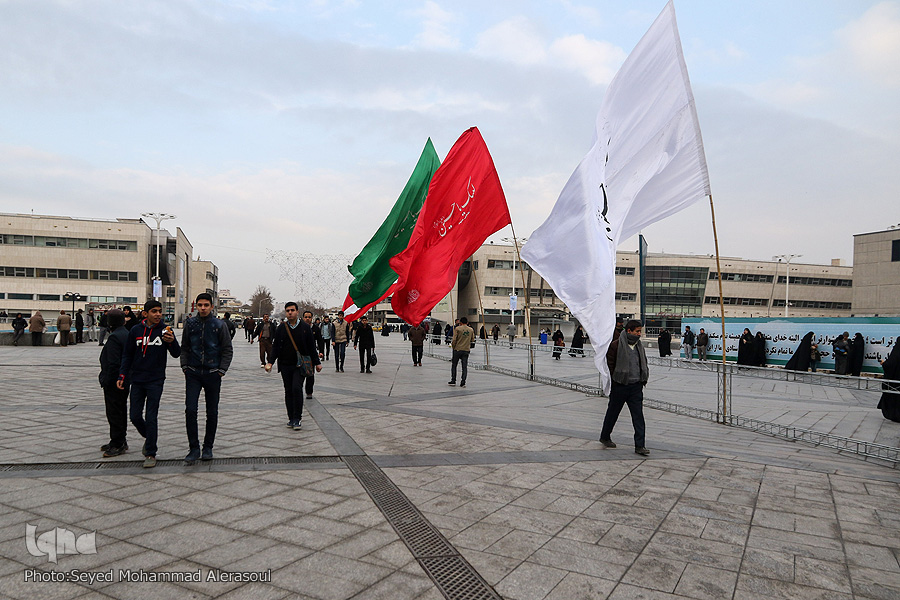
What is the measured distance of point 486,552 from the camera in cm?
387

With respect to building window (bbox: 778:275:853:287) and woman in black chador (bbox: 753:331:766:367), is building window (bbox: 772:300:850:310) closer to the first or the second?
building window (bbox: 778:275:853:287)

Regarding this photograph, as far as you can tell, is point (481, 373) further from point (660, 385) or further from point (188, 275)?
point (188, 275)

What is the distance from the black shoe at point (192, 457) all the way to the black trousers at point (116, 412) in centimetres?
85

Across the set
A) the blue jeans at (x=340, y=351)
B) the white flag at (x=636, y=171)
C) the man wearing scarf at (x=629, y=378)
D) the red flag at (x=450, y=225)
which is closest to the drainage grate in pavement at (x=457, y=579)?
the white flag at (x=636, y=171)

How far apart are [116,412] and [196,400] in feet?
3.39

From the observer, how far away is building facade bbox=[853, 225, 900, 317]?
2051 inches

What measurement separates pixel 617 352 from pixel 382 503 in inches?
150

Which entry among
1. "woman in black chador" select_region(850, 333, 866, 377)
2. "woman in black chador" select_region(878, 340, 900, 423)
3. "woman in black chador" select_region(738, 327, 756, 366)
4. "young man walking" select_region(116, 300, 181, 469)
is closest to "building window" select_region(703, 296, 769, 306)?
"woman in black chador" select_region(738, 327, 756, 366)

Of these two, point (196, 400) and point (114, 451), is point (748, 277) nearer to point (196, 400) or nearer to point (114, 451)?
point (196, 400)

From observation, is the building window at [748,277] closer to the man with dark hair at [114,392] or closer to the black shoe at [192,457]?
the black shoe at [192,457]

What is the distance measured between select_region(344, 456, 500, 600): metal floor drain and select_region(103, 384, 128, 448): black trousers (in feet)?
9.20

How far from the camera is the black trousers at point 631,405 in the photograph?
6.79 meters

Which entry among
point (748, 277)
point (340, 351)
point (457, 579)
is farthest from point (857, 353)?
point (748, 277)

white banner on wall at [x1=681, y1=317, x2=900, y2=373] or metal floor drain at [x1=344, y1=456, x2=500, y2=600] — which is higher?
white banner on wall at [x1=681, y1=317, x2=900, y2=373]
